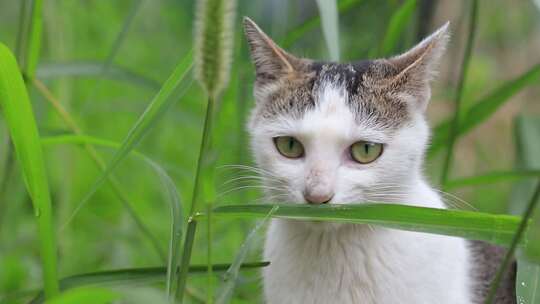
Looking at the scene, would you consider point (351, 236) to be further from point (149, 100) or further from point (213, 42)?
point (149, 100)

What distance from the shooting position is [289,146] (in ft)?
5.90

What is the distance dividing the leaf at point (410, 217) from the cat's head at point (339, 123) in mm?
158

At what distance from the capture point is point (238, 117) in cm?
263

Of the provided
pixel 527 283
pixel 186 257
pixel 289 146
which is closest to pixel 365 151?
pixel 289 146

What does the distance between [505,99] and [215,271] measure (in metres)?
1.03

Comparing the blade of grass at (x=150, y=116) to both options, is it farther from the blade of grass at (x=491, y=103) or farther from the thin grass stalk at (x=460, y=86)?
the blade of grass at (x=491, y=103)

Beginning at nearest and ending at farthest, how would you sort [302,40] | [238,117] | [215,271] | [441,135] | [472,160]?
1. [215,271]
2. [441,135]
3. [238,117]
4. [302,40]
5. [472,160]

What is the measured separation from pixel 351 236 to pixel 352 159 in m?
0.23

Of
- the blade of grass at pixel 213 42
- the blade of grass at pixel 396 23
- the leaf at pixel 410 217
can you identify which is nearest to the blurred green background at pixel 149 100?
the blade of grass at pixel 396 23

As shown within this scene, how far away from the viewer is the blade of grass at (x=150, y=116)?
5.02ft

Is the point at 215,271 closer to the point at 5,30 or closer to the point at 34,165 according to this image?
the point at 34,165

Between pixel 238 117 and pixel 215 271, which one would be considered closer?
pixel 215 271

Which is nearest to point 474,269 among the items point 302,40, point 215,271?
point 215,271

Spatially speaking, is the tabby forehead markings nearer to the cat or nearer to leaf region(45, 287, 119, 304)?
the cat
